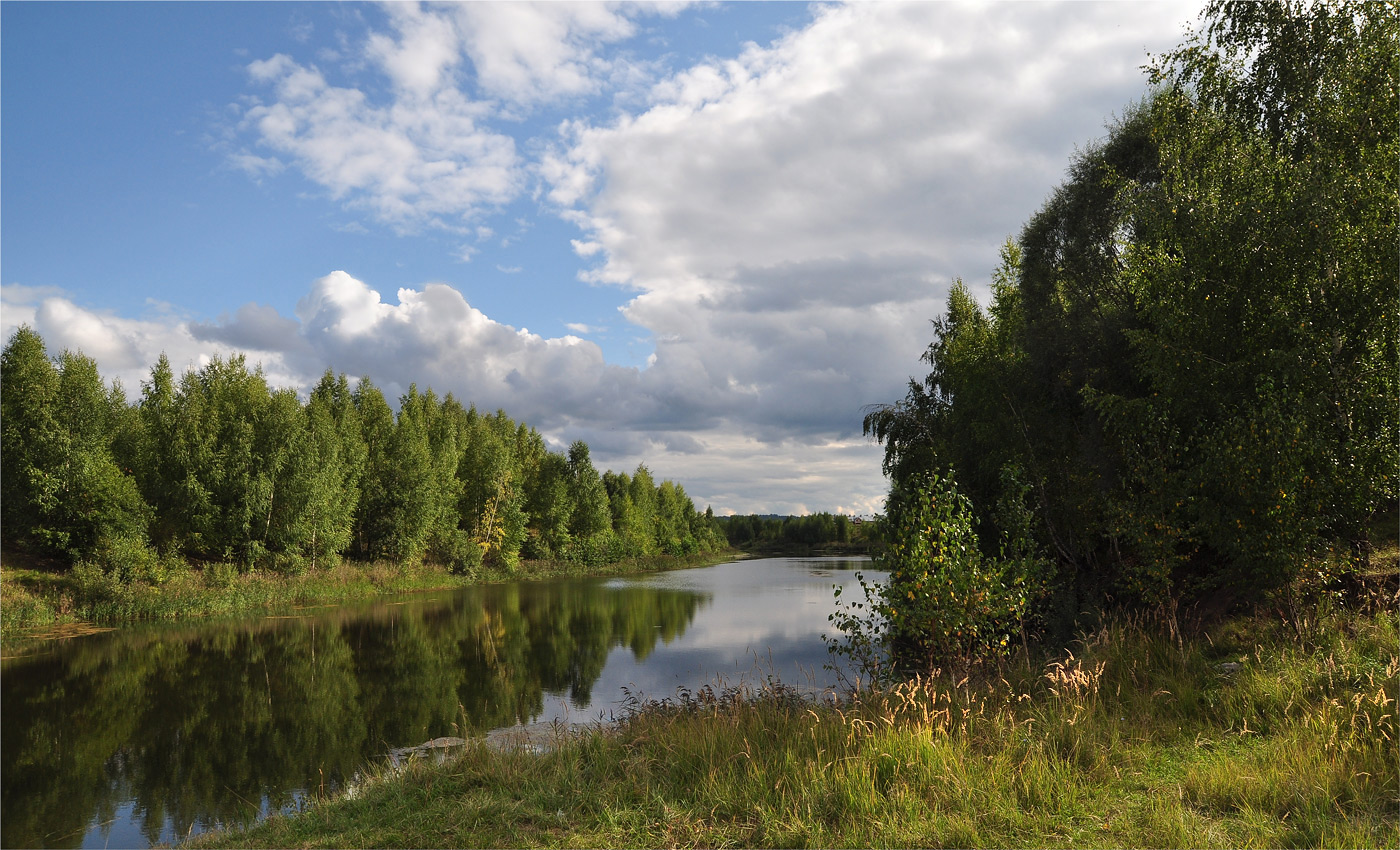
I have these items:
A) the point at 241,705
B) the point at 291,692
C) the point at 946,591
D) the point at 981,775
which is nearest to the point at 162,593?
the point at 291,692

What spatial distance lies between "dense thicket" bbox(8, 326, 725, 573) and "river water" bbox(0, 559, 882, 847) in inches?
310

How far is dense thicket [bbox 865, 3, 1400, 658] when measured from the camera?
9406mm

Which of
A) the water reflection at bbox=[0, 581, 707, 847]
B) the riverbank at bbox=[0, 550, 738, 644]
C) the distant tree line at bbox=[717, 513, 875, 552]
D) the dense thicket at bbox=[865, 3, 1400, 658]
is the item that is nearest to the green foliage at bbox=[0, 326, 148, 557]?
the riverbank at bbox=[0, 550, 738, 644]

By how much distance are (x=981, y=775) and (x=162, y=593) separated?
3382 centimetres

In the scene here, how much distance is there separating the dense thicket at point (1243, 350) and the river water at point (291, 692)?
618 centimetres

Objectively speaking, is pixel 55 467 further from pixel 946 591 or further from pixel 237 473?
pixel 946 591

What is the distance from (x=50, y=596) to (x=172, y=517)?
9.28 meters

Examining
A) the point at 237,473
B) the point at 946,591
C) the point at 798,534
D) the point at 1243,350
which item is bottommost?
the point at 798,534

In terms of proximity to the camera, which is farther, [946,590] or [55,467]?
[55,467]

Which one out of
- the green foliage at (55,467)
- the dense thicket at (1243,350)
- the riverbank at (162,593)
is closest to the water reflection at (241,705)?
the riverbank at (162,593)

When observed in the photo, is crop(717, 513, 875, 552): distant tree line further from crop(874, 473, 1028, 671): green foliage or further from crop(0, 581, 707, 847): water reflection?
crop(874, 473, 1028, 671): green foliage

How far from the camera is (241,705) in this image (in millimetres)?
16531

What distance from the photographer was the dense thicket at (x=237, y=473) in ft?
99.0

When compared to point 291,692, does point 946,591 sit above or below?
above
